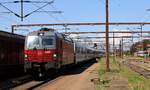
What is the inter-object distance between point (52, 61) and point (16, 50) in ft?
12.4

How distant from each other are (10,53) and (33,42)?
5.40 ft

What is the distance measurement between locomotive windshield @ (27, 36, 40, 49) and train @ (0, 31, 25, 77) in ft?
3.90

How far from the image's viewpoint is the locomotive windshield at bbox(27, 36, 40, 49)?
29464 millimetres

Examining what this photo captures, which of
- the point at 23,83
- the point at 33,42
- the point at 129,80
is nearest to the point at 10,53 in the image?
the point at 33,42

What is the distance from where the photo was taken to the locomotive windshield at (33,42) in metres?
29.5

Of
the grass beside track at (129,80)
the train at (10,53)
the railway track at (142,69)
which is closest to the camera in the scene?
the grass beside track at (129,80)

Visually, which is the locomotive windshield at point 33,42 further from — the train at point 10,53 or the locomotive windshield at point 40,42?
the train at point 10,53

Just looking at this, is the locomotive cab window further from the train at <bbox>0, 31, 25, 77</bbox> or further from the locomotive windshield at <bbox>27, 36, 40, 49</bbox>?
the train at <bbox>0, 31, 25, 77</bbox>

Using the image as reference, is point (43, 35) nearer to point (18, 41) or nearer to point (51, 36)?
point (51, 36)

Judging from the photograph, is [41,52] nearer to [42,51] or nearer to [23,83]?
[42,51]

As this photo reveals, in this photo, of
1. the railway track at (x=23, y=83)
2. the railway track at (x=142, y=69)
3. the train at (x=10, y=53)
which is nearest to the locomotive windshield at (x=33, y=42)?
the train at (x=10, y=53)

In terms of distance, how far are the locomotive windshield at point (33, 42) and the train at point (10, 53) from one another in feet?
3.90

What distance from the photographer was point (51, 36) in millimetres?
29766

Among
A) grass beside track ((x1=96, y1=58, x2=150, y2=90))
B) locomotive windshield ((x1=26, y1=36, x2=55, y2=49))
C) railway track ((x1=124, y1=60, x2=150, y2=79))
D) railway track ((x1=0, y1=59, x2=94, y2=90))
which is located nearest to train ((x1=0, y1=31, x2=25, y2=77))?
railway track ((x1=0, y1=59, x2=94, y2=90))
